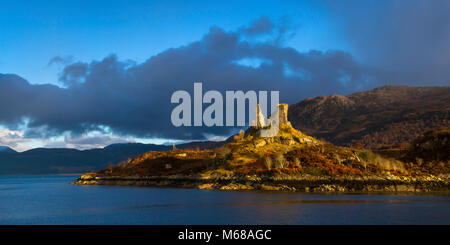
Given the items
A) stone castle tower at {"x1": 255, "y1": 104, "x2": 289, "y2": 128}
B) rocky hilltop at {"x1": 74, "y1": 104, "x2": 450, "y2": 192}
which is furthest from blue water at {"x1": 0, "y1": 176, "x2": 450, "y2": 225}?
stone castle tower at {"x1": 255, "y1": 104, "x2": 289, "y2": 128}

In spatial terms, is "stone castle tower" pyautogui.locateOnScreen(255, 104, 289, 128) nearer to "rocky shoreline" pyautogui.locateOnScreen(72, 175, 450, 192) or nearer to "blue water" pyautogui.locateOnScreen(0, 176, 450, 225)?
"rocky shoreline" pyautogui.locateOnScreen(72, 175, 450, 192)

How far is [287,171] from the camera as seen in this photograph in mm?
105375

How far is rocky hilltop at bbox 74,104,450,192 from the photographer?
97.9 metres

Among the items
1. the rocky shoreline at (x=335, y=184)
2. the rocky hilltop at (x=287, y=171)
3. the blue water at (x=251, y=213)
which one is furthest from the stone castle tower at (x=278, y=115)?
the blue water at (x=251, y=213)

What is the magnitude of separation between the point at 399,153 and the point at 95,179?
13048cm

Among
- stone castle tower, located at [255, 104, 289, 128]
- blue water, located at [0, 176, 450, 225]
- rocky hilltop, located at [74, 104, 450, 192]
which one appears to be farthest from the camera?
stone castle tower, located at [255, 104, 289, 128]

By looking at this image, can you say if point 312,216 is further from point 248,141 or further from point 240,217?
point 248,141

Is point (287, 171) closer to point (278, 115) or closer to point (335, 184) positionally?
point (335, 184)

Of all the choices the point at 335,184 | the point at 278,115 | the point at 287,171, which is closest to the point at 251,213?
the point at 335,184

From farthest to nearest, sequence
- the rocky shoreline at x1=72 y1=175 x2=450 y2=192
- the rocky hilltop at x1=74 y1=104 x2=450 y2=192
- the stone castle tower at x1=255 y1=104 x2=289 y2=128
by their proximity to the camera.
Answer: the stone castle tower at x1=255 y1=104 x2=289 y2=128
the rocky hilltop at x1=74 y1=104 x2=450 y2=192
the rocky shoreline at x1=72 y1=175 x2=450 y2=192

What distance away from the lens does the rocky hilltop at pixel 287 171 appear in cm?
9788

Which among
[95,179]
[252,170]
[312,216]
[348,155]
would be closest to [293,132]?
[348,155]
